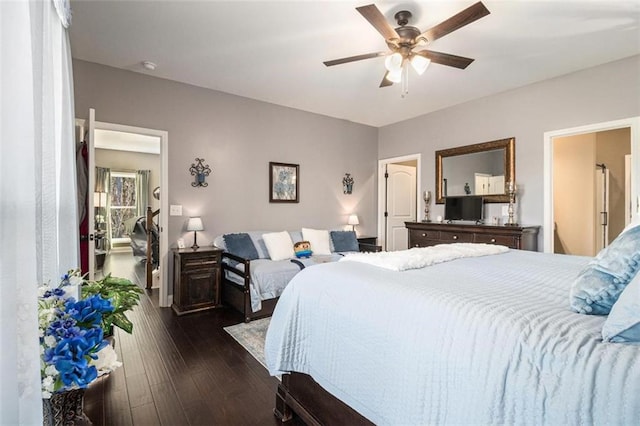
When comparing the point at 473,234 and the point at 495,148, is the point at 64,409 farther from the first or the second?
the point at 495,148

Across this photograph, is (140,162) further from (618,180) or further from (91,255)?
(618,180)

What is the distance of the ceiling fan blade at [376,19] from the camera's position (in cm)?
199

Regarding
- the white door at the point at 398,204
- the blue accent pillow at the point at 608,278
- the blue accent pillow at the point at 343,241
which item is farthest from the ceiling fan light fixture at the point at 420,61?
the white door at the point at 398,204

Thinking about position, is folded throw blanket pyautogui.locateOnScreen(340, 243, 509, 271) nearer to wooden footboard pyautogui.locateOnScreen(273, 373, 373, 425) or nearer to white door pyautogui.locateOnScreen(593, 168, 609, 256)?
wooden footboard pyautogui.locateOnScreen(273, 373, 373, 425)

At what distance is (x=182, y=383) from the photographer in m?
2.14

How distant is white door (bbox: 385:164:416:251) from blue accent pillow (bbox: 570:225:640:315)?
4924 mm

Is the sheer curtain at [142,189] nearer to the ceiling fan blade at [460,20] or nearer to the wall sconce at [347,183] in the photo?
the wall sconce at [347,183]

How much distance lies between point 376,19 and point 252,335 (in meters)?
2.83

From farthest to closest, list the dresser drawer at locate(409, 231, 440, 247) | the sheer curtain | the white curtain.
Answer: the sheer curtain, the dresser drawer at locate(409, 231, 440, 247), the white curtain

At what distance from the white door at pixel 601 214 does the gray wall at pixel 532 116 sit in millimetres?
1643

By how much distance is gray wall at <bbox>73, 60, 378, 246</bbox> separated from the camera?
3613 millimetres

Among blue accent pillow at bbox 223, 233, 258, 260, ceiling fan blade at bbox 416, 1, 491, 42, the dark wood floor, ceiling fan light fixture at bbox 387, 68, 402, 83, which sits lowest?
the dark wood floor

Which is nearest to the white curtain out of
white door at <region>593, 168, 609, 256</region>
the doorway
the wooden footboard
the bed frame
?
the wooden footboard

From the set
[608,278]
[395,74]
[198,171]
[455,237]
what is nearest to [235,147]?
[198,171]
